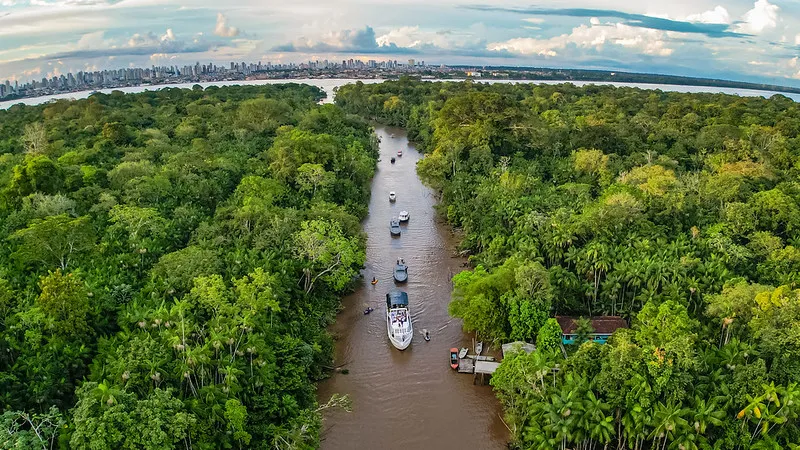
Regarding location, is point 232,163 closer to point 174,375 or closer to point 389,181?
point 389,181

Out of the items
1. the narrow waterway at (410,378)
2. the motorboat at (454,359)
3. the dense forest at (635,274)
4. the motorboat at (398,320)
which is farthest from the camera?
the motorboat at (398,320)

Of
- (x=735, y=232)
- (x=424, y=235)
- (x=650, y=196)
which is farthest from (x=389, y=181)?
(x=735, y=232)

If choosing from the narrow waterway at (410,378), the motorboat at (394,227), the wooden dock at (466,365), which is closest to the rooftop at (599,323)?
the wooden dock at (466,365)

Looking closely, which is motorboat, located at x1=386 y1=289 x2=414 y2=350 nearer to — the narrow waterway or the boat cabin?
the narrow waterway

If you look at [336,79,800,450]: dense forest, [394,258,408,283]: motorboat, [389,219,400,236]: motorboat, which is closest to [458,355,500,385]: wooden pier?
[336,79,800,450]: dense forest

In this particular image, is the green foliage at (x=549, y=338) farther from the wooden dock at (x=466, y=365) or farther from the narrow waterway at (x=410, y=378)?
the wooden dock at (x=466, y=365)

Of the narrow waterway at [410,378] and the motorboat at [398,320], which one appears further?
the motorboat at [398,320]
